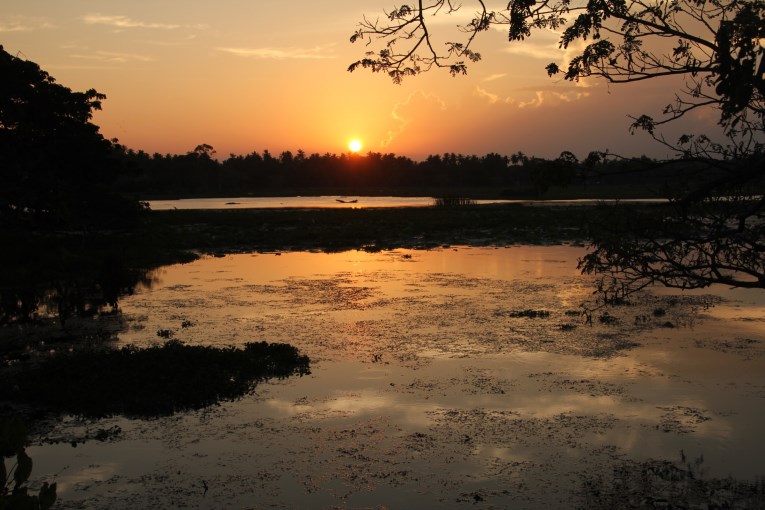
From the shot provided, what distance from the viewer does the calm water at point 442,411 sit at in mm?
8219

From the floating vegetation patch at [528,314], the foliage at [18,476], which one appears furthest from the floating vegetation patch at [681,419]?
the foliage at [18,476]

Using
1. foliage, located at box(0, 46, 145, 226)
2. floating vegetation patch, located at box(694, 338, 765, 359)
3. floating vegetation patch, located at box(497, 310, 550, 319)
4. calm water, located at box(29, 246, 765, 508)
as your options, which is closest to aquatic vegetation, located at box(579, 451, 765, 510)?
calm water, located at box(29, 246, 765, 508)

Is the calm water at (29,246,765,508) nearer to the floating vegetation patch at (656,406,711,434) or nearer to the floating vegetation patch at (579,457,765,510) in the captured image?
the floating vegetation patch at (656,406,711,434)

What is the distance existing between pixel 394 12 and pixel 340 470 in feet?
21.3

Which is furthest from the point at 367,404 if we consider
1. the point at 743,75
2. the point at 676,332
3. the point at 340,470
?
the point at 676,332

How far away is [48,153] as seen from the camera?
28250 mm

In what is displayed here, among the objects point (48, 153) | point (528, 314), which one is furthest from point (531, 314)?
point (48, 153)

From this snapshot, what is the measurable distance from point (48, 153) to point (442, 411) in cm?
2416

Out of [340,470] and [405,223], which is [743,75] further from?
[405,223]

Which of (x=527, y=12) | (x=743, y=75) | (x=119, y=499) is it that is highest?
(x=527, y=12)

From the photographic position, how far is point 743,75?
20.2ft

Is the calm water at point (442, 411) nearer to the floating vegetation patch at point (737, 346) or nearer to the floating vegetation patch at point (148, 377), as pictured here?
the floating vegetation patch at point (737, 346)

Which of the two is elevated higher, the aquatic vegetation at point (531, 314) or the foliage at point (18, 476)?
the foliage at point (18, 476)

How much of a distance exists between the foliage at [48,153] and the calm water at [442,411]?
29.4 ft
